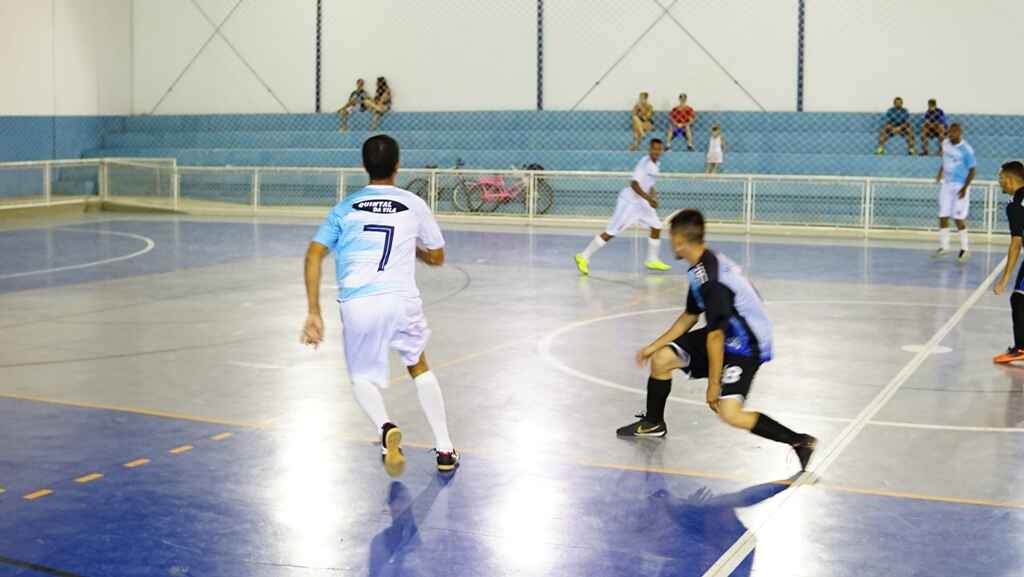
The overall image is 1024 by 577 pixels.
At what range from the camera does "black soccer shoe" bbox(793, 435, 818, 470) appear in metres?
7.81

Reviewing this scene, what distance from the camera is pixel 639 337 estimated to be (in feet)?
42.4

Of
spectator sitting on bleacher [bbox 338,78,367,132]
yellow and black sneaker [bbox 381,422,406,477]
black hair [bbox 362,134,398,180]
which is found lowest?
yellow and black sneaker [bbox 381,422,406,477]

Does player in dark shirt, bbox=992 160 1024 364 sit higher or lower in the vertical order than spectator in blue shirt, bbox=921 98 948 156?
lower

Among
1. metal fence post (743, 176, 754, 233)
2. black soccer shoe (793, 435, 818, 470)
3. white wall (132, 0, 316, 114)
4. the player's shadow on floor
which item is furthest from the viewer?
white wall (132, 0, 316, 114)

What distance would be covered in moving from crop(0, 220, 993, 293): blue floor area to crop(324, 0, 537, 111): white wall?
31.4 ft

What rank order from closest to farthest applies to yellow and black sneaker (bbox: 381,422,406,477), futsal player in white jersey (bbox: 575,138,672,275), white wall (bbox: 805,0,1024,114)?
yellow and black sneaker (bbox: 381,422,406,477)
futsal player in white jersey (bbox: 575,138,672,275)
white wall (bbox: 805,0,1024,114)

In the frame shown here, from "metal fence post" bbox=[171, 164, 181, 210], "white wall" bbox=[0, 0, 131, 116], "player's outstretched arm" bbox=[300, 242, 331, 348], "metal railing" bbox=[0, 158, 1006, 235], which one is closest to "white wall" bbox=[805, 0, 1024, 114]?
"metal railing" bbox=[0, 158, 1006, 235]

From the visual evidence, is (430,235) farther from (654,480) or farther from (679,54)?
(679,54)

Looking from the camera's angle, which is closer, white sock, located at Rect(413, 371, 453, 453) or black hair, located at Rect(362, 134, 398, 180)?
black hair, located at Rect(362, 134, 398, 180)

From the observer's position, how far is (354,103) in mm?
34875

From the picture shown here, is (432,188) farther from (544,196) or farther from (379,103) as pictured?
(379,103)

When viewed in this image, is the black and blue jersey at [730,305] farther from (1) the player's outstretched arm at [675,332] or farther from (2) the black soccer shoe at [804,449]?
(2) the black soccer shoe at [804,449]

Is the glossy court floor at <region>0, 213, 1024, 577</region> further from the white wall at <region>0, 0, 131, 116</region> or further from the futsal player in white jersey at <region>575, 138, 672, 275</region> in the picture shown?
the white wall at <region>0, 0, 131, 116</region>

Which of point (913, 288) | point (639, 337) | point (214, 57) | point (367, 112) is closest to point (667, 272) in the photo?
point (913, 288)
